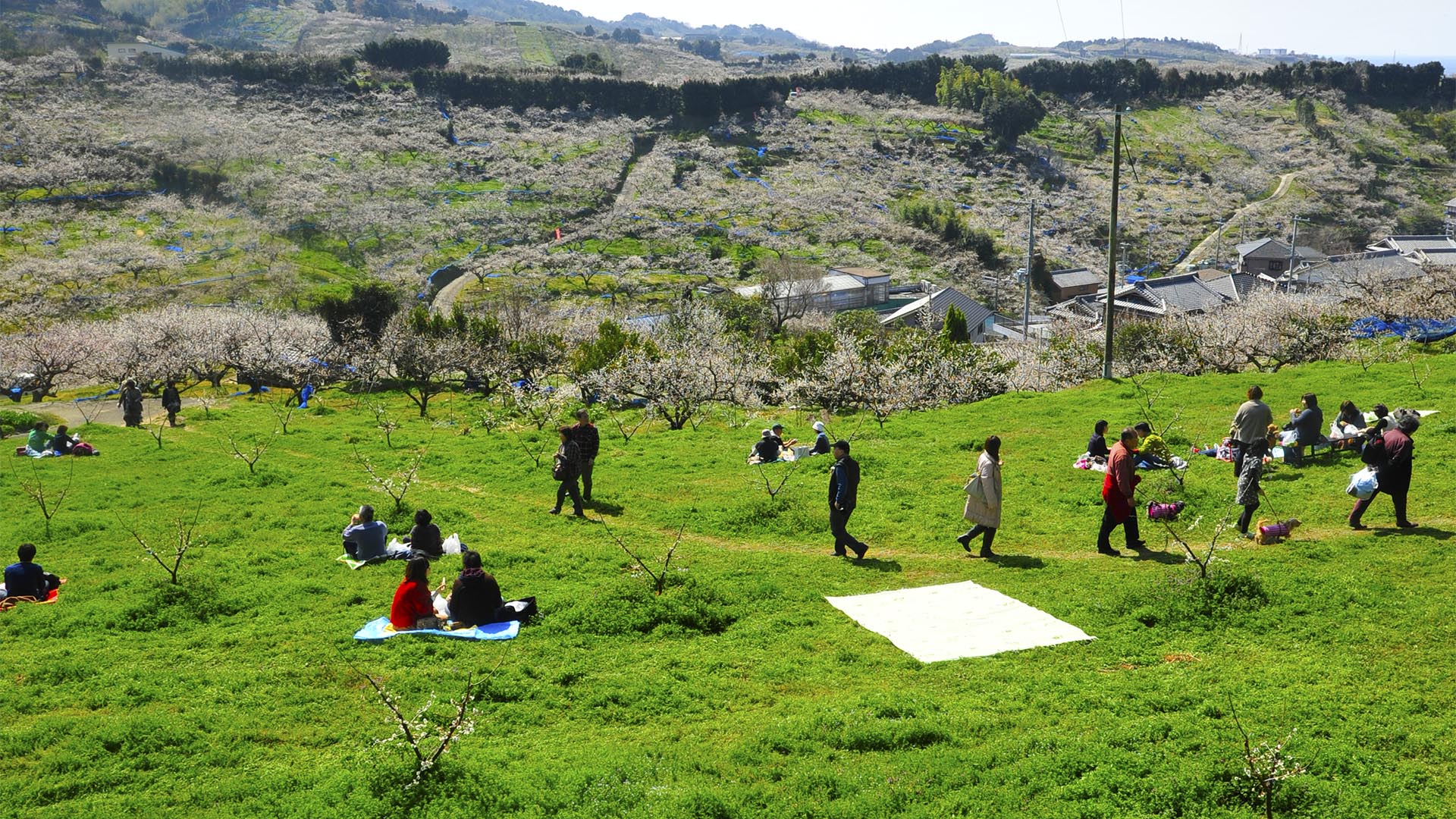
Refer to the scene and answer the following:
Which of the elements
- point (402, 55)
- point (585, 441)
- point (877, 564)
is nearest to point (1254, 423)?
point (877, 564)

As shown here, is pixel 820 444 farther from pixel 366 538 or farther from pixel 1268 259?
pixel 1268 259

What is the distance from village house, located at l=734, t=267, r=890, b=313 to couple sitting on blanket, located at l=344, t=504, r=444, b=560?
57375 millimetres

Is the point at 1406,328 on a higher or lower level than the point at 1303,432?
higher

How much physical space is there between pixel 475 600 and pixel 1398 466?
520 inches

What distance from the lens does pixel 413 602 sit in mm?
12211

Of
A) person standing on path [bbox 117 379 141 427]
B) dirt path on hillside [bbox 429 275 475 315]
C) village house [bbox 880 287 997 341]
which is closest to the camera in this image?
person standing on path [bbox 117 379 141 427]

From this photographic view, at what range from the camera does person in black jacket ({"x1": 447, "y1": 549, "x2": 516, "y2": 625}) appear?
40.1 ft

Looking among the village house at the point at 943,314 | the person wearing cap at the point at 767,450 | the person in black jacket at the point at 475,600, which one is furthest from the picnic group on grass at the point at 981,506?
the village house at the point at 943,314

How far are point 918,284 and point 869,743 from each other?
85.5 meters

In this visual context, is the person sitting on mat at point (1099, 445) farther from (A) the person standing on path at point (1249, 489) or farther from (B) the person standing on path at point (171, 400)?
(B) the person standing on path at point (171, 400)

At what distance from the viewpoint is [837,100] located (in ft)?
455

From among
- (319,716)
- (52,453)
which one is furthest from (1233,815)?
(52,453)

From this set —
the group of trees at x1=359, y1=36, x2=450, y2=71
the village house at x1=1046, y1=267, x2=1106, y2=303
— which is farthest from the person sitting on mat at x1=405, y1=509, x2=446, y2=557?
the group of trees at x1=359, y1=36, x2=450, y2=71

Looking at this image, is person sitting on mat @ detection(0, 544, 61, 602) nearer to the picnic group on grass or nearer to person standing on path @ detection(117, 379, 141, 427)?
the picnic group on grass
